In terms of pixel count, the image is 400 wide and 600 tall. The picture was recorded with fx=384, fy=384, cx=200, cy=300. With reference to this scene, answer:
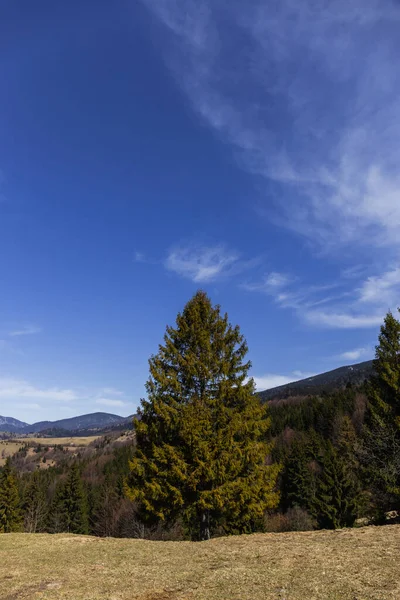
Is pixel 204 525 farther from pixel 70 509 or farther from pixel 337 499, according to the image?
pixel 70 509

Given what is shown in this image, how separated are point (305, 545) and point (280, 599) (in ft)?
18.8

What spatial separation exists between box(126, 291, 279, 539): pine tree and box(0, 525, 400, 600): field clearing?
2.63 meters

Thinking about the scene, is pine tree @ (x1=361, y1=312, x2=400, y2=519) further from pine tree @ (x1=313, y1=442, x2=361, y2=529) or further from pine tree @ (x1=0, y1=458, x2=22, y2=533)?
pine tree @ (x1=0, y1=458, x2=22, y2=533)

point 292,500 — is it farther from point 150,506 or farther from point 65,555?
point 65,555

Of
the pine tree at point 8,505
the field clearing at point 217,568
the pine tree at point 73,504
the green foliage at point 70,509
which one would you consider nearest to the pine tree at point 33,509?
the green foliage at point 70,509

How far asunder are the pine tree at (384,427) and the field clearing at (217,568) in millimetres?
8158

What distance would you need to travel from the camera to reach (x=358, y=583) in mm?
7727

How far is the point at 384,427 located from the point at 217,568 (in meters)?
16.7

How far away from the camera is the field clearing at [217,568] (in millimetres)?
7668

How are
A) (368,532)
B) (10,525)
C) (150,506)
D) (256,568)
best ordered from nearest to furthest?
(256,568) → (368,532) → (150,506) → (10,525)

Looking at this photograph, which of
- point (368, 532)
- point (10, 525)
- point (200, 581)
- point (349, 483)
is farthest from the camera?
point (10, 525)

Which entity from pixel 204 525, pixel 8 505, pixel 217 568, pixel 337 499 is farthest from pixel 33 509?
pixel 217 568

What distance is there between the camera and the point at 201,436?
57.6 ft

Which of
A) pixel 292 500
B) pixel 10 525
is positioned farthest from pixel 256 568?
pixel 292 500
